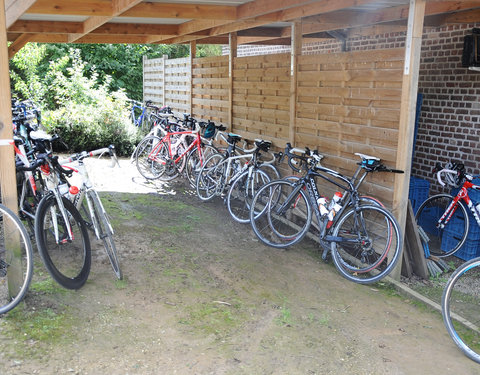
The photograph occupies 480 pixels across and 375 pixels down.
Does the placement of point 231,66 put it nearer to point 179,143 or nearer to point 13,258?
point 179,143

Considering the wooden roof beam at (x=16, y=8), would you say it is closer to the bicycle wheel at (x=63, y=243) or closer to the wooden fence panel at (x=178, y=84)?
the bicycle wheel at (x=63, y=243)

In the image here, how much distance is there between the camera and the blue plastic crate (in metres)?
6.66

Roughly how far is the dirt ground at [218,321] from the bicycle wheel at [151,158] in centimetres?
324

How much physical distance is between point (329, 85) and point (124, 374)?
380 cm

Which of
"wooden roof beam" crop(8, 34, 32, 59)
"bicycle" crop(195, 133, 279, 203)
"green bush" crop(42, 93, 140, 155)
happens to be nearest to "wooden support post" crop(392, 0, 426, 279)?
"bicycle" crop(195, 133, 279, 203)

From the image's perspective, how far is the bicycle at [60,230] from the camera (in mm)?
3840

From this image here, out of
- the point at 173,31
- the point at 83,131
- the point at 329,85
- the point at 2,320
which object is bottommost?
the point at 2,320

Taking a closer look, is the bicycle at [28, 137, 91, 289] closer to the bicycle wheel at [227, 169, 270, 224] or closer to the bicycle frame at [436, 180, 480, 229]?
the bicycle wheel at [227, 169, 270, 224]

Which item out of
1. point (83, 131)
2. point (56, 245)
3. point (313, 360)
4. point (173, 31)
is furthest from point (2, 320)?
point (83, 131)

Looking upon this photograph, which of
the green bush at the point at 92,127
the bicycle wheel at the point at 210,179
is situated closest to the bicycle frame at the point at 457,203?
the bicycle wheel at the point at 210,179

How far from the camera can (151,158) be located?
28.2 ft

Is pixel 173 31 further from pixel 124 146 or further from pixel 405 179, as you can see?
pixel 405 179

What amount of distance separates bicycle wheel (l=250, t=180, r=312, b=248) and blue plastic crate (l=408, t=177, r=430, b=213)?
5.32 ft

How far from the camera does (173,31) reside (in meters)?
8.03
